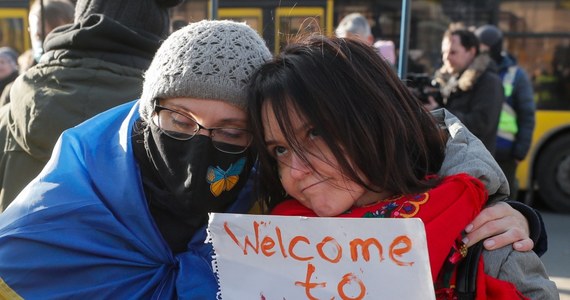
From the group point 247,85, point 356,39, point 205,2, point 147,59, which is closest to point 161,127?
point 247,85

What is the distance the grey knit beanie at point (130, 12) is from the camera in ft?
8.28

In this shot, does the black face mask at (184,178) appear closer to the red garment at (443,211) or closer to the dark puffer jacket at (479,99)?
the red garment at (443,211)

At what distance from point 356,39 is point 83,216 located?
0.72 metres

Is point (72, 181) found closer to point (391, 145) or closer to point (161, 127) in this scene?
point (161, 127)

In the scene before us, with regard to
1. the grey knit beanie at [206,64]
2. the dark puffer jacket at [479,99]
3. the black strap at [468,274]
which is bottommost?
the dark puffer jacket at [479,99]

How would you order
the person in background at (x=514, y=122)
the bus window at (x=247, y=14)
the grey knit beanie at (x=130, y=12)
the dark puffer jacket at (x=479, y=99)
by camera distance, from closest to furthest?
the grey knit beanie at (x=130, y=12) → the dark puffer jacket at (x=479, y=99) → the person in background at (x=514, y=122) → the bus window at (x=247, y=14)

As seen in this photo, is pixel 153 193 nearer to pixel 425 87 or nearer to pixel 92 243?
pixel 92 243

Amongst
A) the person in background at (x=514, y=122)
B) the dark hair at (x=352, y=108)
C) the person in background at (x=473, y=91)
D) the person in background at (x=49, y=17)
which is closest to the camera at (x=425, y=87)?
the person in background at (x=473, y=91)

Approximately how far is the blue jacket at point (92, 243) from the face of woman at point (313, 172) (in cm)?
30

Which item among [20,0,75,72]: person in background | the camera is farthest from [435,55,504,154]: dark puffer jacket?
[20,0,75,72]: person in background

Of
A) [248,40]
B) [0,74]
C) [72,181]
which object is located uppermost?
[248,40]

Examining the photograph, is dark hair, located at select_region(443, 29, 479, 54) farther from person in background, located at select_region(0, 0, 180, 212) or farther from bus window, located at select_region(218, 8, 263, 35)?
person in background, located at select_region(0, 0, 180, 212)

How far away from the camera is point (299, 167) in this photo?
4.86 feet

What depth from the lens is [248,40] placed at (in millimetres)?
1719
